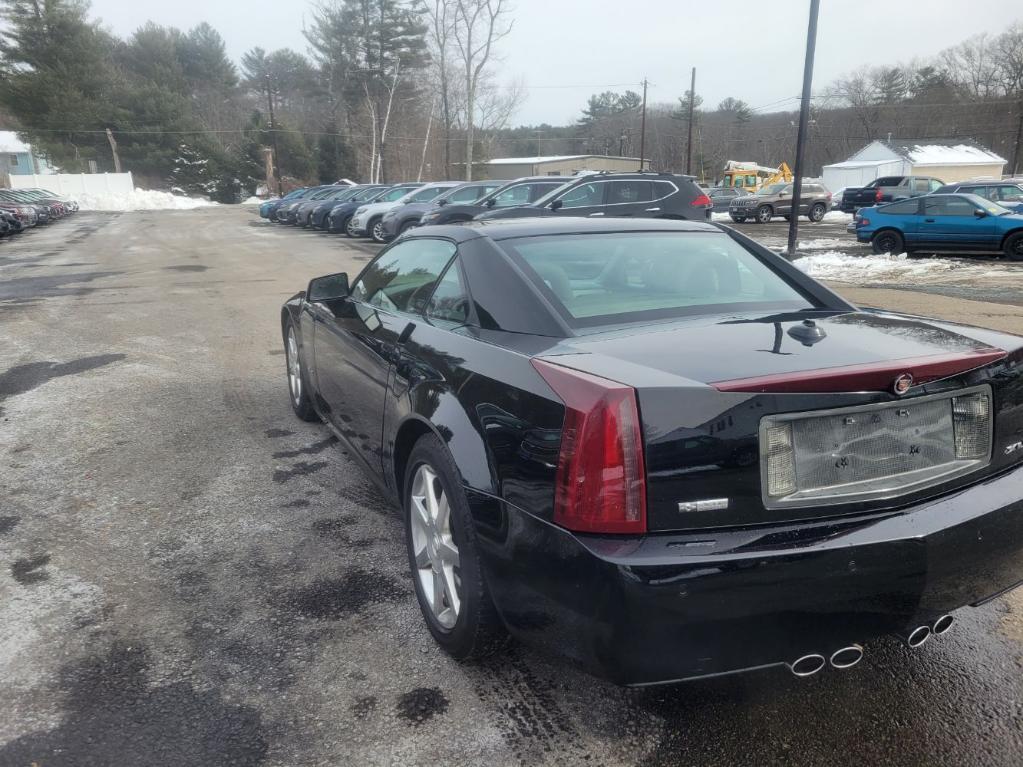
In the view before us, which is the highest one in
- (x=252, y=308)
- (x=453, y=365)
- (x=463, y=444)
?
(x=453, y=365)

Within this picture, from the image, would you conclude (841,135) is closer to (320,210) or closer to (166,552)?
(320,210)

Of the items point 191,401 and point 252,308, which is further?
point 252,308

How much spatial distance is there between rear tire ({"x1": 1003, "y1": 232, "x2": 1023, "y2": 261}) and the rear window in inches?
623

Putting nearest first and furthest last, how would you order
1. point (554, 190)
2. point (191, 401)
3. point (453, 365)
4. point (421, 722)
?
point (421, 722)
point (453, 365)
point (191, 401)
point (554, 190)

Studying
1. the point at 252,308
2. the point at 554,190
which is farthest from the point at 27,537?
the point at 554,190

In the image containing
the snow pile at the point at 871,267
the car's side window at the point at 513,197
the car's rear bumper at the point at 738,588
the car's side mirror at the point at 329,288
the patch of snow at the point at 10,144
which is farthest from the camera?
the patch of snow at the point at 10,144

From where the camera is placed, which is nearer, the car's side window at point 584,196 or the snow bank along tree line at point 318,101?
the car's side window at point 584,196

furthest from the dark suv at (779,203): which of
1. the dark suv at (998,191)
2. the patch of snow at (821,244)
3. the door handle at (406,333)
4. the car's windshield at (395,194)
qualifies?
the door handle at (406,333)

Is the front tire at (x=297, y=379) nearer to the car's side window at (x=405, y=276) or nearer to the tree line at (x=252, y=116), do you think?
the car's side window at (x=405, y=276)

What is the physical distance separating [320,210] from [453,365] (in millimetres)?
26538

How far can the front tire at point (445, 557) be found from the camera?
95.7 inches

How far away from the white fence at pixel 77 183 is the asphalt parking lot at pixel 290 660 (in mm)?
64564

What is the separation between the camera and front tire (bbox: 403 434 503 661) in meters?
2.43

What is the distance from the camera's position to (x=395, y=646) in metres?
2.78
